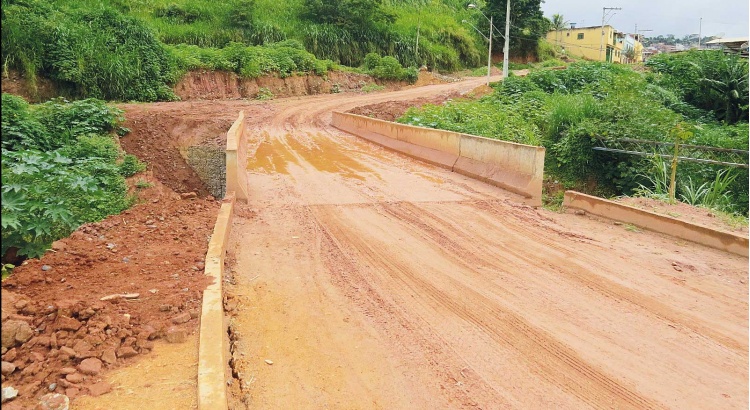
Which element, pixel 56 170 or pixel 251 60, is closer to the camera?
pixel 56 170

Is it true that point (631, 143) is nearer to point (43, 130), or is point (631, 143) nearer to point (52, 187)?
point (52, 187)

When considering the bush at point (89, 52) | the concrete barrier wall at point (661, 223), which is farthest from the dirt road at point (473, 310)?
the bush at point (89, 52)

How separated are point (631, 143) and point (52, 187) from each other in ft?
37.9

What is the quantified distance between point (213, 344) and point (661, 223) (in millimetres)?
7008

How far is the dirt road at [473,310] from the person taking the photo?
4.39 m

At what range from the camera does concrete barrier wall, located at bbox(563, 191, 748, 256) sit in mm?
7660

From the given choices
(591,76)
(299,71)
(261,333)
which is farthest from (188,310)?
(299,71)

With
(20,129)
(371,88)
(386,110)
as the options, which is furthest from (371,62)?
(20,129)

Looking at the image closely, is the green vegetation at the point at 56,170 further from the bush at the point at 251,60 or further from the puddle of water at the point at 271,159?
the bush at the point at 251,60

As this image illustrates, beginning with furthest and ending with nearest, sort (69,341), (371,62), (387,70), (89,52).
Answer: (371,62)
(387,70)
(89,52)
(69,341)

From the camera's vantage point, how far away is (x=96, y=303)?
489cm

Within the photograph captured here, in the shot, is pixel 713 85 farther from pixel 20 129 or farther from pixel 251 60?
pixel 251 60

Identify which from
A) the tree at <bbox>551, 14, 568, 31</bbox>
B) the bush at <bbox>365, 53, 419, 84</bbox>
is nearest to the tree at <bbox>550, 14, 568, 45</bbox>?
the tree at <bbox>551, 14, 568, 31</bbox>

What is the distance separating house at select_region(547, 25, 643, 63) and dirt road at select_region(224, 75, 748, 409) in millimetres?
82284
